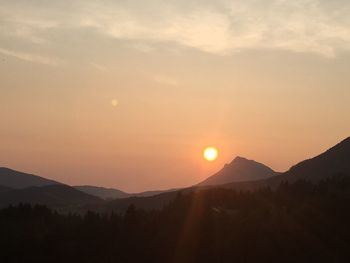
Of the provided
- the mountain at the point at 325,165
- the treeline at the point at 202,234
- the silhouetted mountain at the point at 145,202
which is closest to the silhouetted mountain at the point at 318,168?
the mountain at the point at 325,165

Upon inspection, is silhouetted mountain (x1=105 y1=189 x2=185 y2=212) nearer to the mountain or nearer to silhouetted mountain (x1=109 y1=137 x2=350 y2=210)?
silhouetted mountain (x1=109 y1=137 x2=350 y2=210)

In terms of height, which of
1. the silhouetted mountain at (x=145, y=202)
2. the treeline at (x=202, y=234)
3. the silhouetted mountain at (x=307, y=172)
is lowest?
the treeline at (x=202, y=234)

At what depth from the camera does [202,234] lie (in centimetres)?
7175

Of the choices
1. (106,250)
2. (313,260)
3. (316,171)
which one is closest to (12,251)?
(106,250)

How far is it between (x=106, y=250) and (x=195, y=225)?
41.9 ft

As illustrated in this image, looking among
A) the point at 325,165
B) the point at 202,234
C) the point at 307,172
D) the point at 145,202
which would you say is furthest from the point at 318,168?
the point at 202,234

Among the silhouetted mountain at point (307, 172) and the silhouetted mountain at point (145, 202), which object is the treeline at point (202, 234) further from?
the silhouetted mountain at point (307, 172)

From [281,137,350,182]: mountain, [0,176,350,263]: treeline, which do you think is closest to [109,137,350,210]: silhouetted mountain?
[281,137,350,182]: mountain

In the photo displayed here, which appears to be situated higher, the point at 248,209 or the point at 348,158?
the point at 348,158

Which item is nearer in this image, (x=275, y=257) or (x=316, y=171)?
(x=275, y=257)

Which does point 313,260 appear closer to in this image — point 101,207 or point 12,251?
point 12,251

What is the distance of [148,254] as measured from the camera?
68.3 metres

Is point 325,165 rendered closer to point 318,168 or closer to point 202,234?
point 318,168

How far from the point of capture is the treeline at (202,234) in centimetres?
6350
